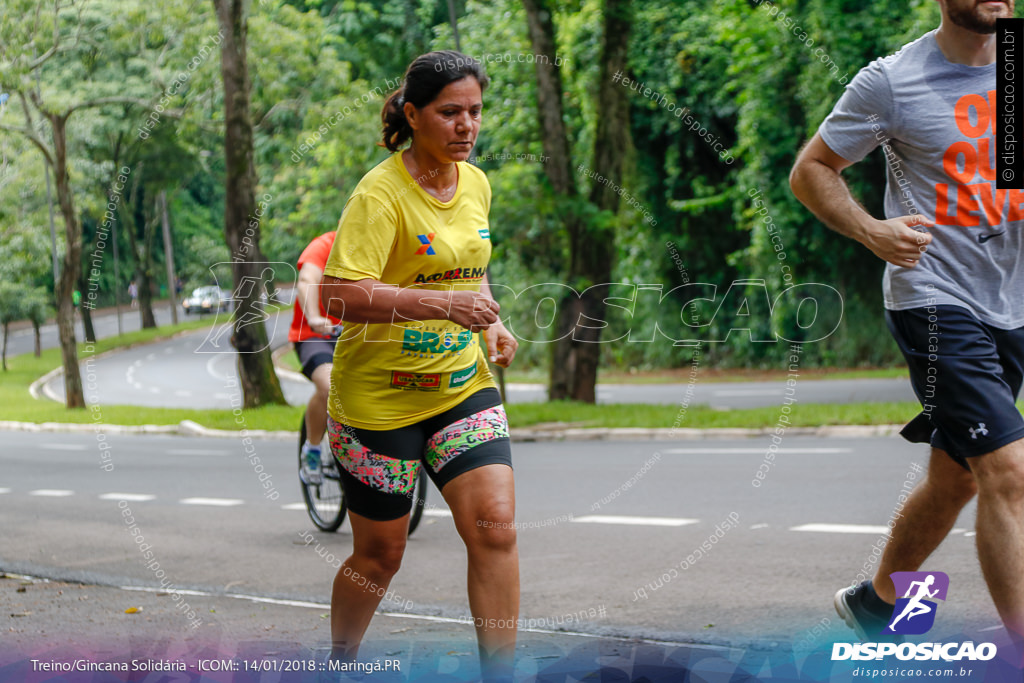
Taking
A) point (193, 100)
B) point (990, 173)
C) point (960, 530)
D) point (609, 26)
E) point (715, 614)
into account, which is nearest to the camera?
point (990, 173)

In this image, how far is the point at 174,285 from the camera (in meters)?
31.2

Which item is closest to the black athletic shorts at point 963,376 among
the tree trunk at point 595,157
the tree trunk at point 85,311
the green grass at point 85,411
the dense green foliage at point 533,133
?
the green grass at point 85,411

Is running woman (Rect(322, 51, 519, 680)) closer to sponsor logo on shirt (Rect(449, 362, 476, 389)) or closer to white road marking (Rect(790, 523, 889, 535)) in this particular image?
sponsor logo on shirt (Rect(449, 362, 476, 389))

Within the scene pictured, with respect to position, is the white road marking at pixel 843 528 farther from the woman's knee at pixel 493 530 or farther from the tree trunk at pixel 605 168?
the tree trunk at pixel 605 168

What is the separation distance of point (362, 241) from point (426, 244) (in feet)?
0.68

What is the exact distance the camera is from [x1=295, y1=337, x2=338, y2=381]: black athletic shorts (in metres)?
6.72

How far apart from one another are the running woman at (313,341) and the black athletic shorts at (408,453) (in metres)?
2.33

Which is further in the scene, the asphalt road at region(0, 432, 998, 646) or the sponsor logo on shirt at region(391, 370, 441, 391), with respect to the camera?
the asphalt road at region(0, 432, 998, 646)

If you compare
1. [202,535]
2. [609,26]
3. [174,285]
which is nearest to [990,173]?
[202,535]

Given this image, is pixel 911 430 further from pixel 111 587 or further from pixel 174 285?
pixel 174 285

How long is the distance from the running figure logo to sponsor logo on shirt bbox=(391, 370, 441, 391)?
5.00 feet

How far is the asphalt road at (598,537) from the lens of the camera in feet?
16.0

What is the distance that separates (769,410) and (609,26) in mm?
5609

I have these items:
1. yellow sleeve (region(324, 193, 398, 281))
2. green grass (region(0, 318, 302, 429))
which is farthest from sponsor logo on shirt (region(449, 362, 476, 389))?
green grass (region(0, 318, 302, 429))
